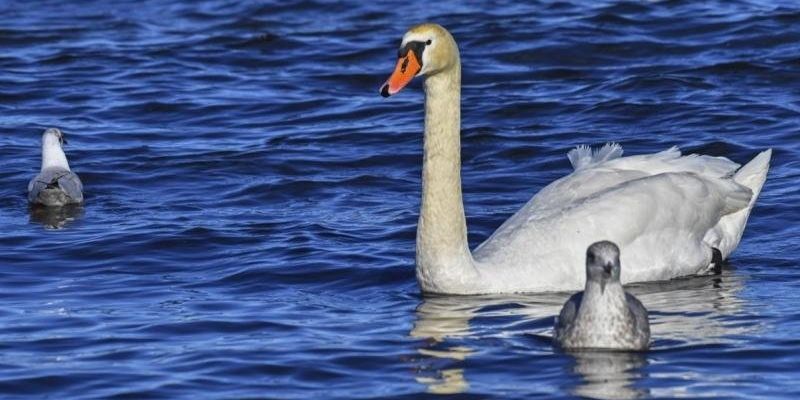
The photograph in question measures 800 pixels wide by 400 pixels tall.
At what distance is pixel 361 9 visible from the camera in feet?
80.2

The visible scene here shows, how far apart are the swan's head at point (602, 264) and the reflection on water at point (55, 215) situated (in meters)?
5.62

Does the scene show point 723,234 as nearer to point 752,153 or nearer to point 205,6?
point 752,153

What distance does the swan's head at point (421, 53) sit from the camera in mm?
10734

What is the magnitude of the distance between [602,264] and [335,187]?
19.1ft

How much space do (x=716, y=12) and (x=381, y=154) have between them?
7802mm

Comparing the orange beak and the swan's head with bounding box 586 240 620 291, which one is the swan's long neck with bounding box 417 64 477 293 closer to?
the orange beak

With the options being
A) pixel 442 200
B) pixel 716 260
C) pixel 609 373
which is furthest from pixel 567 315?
pixel 716 260

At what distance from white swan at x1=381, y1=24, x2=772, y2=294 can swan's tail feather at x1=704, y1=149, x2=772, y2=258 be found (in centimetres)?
1

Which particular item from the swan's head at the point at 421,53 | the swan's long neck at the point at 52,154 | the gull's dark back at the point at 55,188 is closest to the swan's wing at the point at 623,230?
the swan's head at the point at 421,53

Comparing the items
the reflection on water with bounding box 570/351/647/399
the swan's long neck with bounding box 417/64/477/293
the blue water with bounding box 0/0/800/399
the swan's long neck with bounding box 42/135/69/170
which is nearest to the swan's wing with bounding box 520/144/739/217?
the blue water with bounding box 0/0/800/399

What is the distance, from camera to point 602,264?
9477 millimetres

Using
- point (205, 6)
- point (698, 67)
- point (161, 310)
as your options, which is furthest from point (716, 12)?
point (161, 310)

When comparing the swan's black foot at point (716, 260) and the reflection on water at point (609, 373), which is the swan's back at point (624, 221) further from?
the reflection on water at point (609, 373)

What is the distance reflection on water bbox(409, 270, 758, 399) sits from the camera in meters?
9.06
